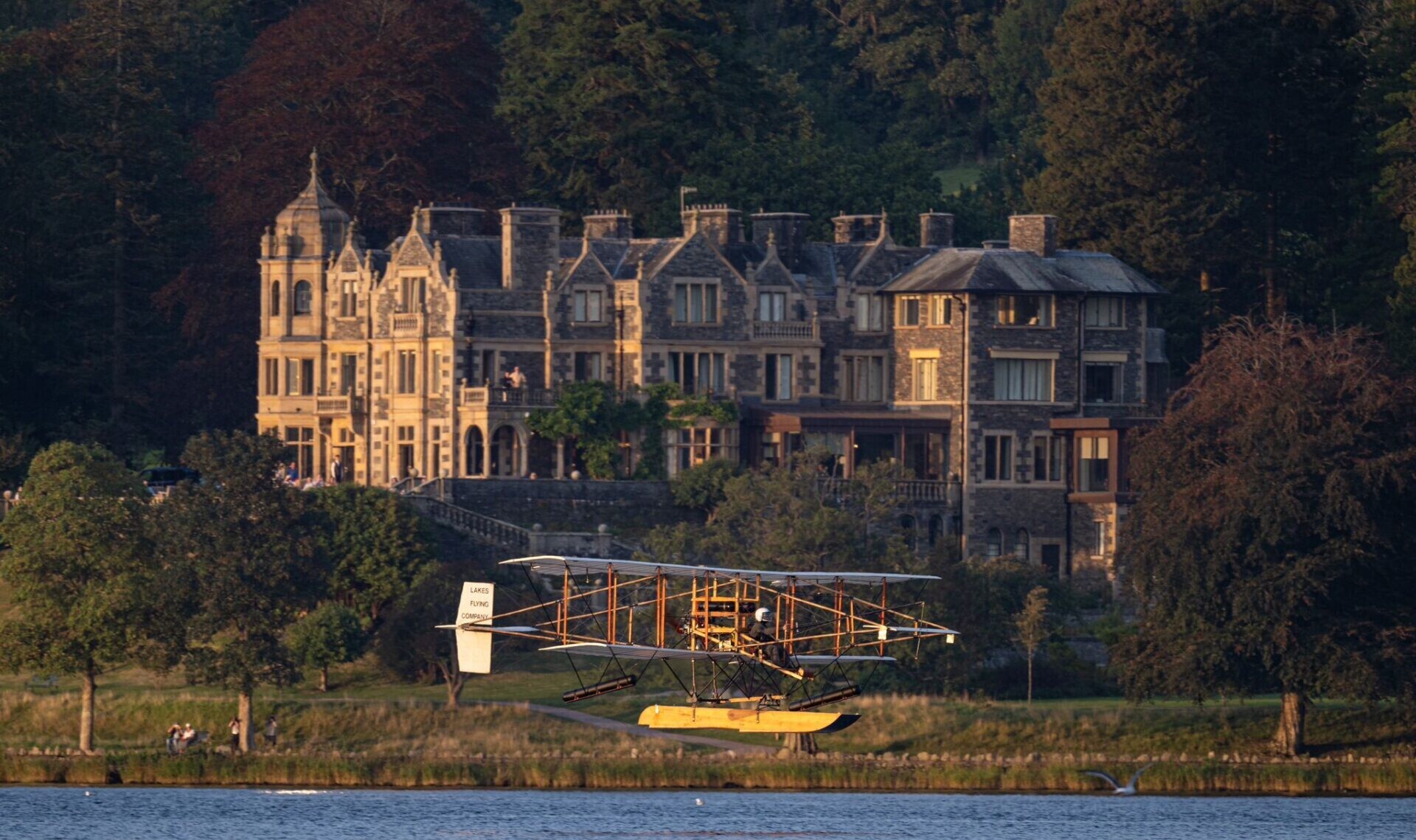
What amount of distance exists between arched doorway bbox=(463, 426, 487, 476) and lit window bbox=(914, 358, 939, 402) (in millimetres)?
14495

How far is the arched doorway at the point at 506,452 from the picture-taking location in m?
123

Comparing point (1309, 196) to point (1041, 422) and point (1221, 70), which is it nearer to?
point (1221, 70)

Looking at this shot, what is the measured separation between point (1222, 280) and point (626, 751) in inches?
1693

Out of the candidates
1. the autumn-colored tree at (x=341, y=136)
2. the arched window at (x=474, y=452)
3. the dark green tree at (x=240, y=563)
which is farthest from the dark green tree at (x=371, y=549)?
the autumn-colored tree at (x=341, y=136)

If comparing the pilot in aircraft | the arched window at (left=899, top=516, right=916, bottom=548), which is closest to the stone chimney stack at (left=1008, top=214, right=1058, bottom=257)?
the arched window at (left=899, top=516, right=916, bottom=548)

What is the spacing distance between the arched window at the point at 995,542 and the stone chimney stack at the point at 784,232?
11085 millimetres

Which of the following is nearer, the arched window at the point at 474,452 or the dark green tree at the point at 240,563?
the dark green tree at the point at 240,563

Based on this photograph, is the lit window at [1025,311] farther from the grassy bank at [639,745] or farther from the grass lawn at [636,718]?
the grass lawn at [636,718]

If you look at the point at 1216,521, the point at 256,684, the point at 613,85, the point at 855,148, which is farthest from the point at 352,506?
the point at 855,148

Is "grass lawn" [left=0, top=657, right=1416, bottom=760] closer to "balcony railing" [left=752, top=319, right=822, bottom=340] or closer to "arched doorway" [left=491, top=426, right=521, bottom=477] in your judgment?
"arched doorway" [left=491, top=426, right=521, bottom=477]

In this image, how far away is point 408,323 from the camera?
124 metres

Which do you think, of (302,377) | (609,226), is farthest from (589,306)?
(302,377)

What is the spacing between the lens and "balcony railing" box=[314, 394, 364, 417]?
12706cm

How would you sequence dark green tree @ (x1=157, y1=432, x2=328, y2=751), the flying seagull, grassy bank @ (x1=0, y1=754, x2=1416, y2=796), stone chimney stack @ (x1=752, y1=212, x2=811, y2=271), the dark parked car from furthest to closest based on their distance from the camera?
1. stone chimney stack @ (x1=752, y1=212, x2=811, y2=271)
2. the dark parked car
3. dark green tree @ (x1=157, y1=432, x2=328, y2=751)
4. the flying seagull
5. grassy bank @ (x1=0, y1=754, x2=1416, y2=796)
